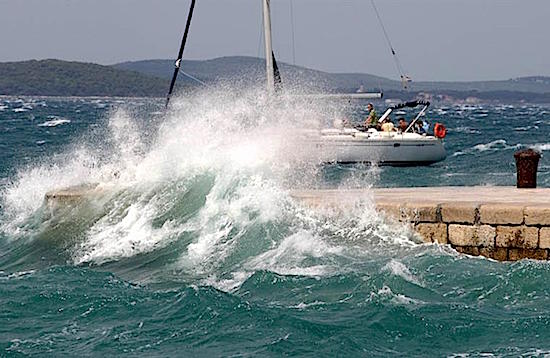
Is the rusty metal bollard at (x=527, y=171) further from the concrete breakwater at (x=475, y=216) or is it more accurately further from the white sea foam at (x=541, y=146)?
the white sea foam at (x=541, y=146)

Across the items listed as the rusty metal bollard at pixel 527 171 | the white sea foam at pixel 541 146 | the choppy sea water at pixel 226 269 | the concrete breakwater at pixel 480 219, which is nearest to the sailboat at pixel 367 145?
the choppy sea water at pixel 226 269

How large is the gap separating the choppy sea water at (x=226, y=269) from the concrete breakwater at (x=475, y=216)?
202 mm

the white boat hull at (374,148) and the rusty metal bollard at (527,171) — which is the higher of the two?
the rusty metal bollard at (527,171)

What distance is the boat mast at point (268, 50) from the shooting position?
29.3 metres

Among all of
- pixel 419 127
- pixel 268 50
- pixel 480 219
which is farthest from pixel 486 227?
pixel 419 127

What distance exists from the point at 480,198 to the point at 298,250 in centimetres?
260

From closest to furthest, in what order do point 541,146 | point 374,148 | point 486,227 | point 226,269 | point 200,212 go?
point 486,227 → point 226,269 → point 200,212 → point 374,148 → point 541,146

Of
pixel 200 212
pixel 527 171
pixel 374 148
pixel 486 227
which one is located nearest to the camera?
pixel 486 227

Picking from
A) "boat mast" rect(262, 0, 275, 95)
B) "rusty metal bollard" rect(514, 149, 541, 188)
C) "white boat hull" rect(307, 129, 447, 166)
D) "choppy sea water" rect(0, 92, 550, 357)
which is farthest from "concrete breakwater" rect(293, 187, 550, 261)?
"white boat hull" rect(307, 129, 447, 166)

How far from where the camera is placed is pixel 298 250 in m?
13.0

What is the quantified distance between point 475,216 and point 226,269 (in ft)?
10.2

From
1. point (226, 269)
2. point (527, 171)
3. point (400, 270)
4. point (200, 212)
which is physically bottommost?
point (226, 269)

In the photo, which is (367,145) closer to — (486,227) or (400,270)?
(486,227)

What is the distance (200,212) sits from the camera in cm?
1505
